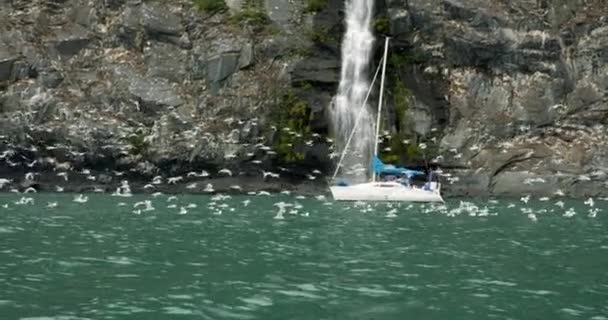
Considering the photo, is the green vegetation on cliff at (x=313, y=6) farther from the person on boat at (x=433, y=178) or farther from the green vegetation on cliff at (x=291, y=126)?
the person on boat at (x=433, y=178)

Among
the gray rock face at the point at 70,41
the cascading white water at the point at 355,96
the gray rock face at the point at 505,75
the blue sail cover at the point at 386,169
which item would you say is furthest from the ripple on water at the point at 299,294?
the gray rock face at the point at 70,41

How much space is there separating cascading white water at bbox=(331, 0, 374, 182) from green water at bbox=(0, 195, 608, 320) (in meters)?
18.1

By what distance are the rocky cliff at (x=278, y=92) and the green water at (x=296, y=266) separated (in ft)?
49.2

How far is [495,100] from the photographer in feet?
161

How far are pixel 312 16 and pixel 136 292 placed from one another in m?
37.8

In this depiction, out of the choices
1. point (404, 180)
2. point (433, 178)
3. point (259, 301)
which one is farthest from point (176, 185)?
point (259, 301)

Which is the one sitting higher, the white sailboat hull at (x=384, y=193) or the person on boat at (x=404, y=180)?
the person on boat at (x=404, y=180)

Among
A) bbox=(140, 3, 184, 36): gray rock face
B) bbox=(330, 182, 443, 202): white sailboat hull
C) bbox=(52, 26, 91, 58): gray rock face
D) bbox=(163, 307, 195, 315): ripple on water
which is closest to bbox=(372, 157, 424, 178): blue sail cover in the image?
bbox=(330, 182, 443, 202): white sailboat hull

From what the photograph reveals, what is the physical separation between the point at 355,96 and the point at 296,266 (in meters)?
33.5

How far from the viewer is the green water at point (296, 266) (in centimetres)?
1256

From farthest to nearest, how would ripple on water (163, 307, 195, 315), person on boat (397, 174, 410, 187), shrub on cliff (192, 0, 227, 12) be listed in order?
shrub on cliff (192, 0, 227, 12) → person on boat (397, 174, 410, 187) → ripple on water (163, 307, 195, 315)

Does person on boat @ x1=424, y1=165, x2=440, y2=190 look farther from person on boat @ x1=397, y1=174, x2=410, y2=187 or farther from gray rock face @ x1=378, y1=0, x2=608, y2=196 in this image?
person on boat @ x1=397, y1=174, x2=410, y2=187

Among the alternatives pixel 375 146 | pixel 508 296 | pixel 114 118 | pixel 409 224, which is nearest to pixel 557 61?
pixel 375 146

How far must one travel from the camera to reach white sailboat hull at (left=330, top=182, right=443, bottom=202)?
135 feet
